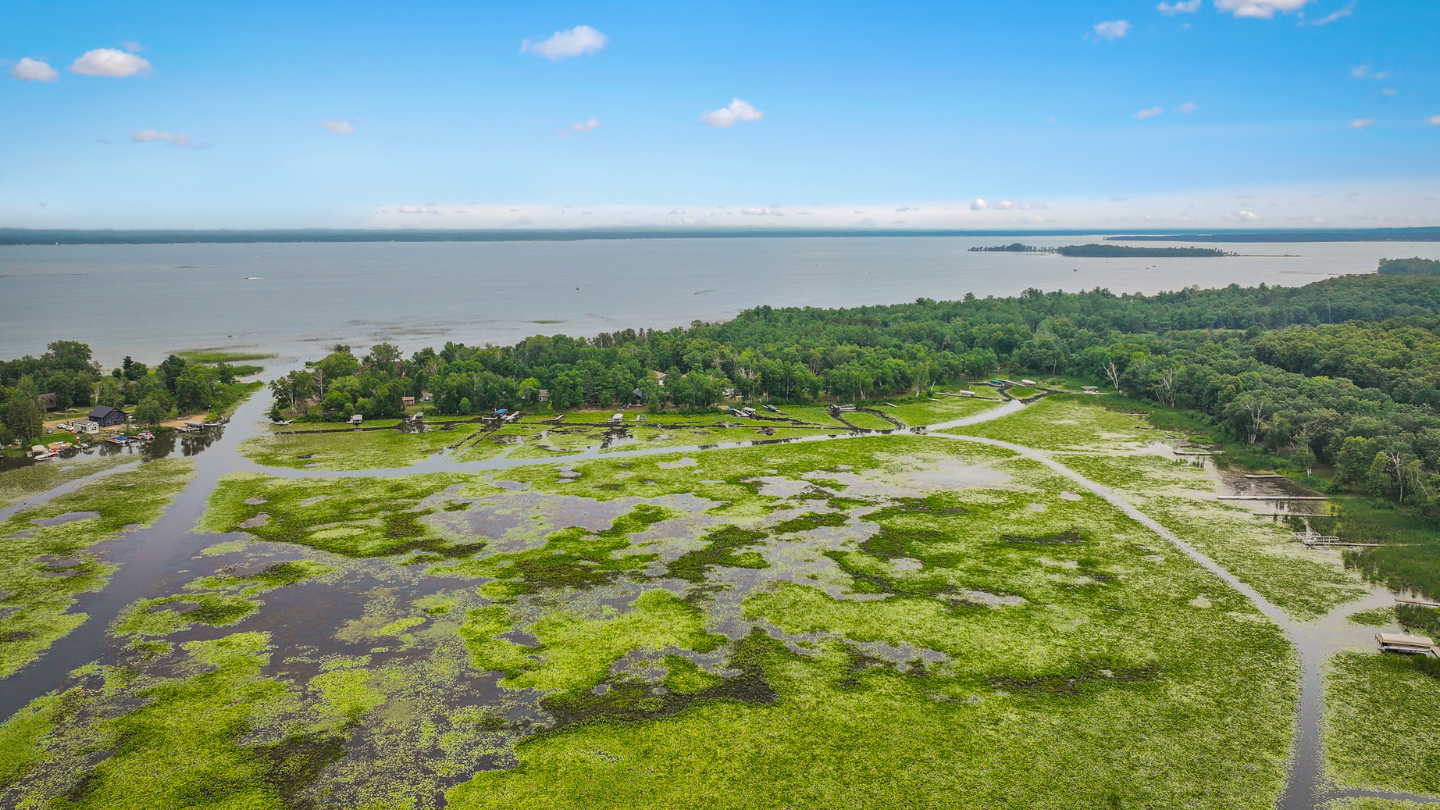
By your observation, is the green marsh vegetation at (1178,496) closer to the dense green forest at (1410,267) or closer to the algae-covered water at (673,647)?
the algae-covered water at (673,647)

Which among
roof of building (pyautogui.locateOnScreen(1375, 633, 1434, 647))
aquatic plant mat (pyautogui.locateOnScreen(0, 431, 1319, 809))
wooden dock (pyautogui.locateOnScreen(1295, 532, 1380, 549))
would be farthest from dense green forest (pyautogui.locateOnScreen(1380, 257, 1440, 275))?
roof of building (pyautogui.locateOnScreen(1375, 633, 1434, 647))

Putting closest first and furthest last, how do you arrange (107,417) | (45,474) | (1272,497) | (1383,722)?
(1383,722), (1272,497), (45,474), (107,417)

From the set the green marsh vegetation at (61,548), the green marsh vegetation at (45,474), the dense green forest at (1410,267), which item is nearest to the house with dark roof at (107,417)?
the green marsh vegetation at (45,474)

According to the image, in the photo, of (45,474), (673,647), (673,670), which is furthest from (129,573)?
(673,670)

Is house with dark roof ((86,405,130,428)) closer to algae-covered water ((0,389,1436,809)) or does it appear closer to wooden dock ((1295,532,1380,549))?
algae-covered water ((0,389,1436,809))

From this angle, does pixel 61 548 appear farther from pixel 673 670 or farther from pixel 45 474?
pixel 673 670

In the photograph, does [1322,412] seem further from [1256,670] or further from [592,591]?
[592,591]
